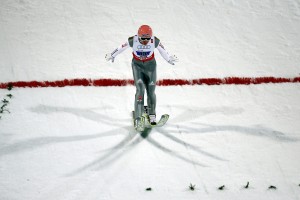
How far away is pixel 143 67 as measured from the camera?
586 cm

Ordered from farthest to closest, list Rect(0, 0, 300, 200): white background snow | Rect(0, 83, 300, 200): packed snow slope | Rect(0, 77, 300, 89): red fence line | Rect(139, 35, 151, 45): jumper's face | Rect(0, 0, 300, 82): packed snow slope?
Rect(0, 0, 300, 82): packed snow slope, Rect(0, 77, 300, 89): red fence line, Rect(139, 35, 151, 45): jumper's face, Rect(0, 0, 300, 200): white background snow, Rect(0, 83, 300, 200): packed snow slope

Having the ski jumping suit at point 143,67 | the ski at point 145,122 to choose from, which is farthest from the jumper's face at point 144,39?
the ski at point 145,122

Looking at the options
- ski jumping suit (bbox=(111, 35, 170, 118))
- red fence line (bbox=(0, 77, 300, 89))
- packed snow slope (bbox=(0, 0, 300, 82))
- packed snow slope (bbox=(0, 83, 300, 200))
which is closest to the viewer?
packed snow slope (bbox=(0, 83, 300, 200))

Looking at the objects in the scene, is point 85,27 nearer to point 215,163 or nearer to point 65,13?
point 65,13

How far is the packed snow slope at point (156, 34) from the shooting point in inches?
296

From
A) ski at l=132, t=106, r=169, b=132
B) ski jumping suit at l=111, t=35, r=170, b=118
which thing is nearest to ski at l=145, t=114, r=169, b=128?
ski at l=132, t=106, r=169, b=132

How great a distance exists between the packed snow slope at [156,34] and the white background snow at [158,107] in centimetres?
2

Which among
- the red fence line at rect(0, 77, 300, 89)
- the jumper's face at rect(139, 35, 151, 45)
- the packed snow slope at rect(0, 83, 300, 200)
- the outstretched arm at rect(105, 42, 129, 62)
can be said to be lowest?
the packed snow slope at rect(0, 83, 300, 200)

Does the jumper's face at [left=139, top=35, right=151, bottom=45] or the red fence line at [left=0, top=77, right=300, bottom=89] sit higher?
the jumper's face at [left=139, top=35, right=151, bottom=45]

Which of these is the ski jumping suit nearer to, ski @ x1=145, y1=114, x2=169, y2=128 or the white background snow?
ski @ x1=145, y1=114, x2=169, y2=128

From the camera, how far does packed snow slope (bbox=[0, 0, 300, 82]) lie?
296 inches

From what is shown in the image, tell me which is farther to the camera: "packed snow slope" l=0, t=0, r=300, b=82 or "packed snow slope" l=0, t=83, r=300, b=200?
"packed snow slope" l=0, t=0, r=300, b=82

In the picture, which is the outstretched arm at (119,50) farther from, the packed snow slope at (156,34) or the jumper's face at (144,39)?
the packed snow slope at (156,34)

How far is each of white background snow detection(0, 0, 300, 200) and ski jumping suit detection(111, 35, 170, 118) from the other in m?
0.44
